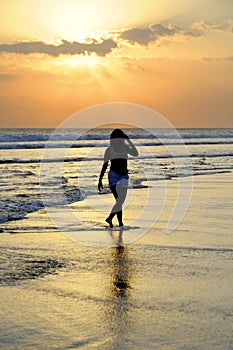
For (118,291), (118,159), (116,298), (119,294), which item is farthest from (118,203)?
(116,298)

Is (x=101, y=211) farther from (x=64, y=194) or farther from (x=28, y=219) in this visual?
(x=64, y=194)

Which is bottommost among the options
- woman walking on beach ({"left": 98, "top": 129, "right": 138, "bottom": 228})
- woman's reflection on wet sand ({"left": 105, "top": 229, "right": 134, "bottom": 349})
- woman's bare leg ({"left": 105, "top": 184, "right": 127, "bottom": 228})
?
woman's reflection on wet sand ({"left": 105, "top": 229, "right": 134, "bottom": 349})

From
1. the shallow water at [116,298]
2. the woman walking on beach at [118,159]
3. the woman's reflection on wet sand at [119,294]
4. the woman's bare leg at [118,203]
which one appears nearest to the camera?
the shallow water at [116,298]

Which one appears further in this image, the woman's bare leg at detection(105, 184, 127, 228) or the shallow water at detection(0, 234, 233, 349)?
the woman's bare leg at detection(105, 184, 127, 228)

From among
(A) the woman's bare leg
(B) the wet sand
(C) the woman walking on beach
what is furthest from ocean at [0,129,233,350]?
(C) the woman walking on beach

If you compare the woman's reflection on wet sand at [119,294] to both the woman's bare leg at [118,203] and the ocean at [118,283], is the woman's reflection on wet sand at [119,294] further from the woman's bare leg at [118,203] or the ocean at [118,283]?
the woman's bare leg at [118,203]

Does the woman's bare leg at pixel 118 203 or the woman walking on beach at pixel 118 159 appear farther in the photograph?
the woman walking on beach at pixel 118 159

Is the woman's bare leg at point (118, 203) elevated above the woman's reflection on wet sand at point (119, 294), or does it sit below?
above

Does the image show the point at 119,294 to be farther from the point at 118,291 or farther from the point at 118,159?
the point at 118,159

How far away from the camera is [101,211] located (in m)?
12.4

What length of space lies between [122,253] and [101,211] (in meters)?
4.50

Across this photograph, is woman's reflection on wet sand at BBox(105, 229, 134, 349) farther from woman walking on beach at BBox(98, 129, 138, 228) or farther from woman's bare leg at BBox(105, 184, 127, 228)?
woman walking on beach at BBox(98, 129, 138, 228)

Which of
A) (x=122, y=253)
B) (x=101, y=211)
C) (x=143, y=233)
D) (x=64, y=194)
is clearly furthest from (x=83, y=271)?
(x=64, y=194)

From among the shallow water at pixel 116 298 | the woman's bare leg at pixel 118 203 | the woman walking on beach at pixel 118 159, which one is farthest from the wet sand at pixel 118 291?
the woman walking on beach at pixel 118 159
